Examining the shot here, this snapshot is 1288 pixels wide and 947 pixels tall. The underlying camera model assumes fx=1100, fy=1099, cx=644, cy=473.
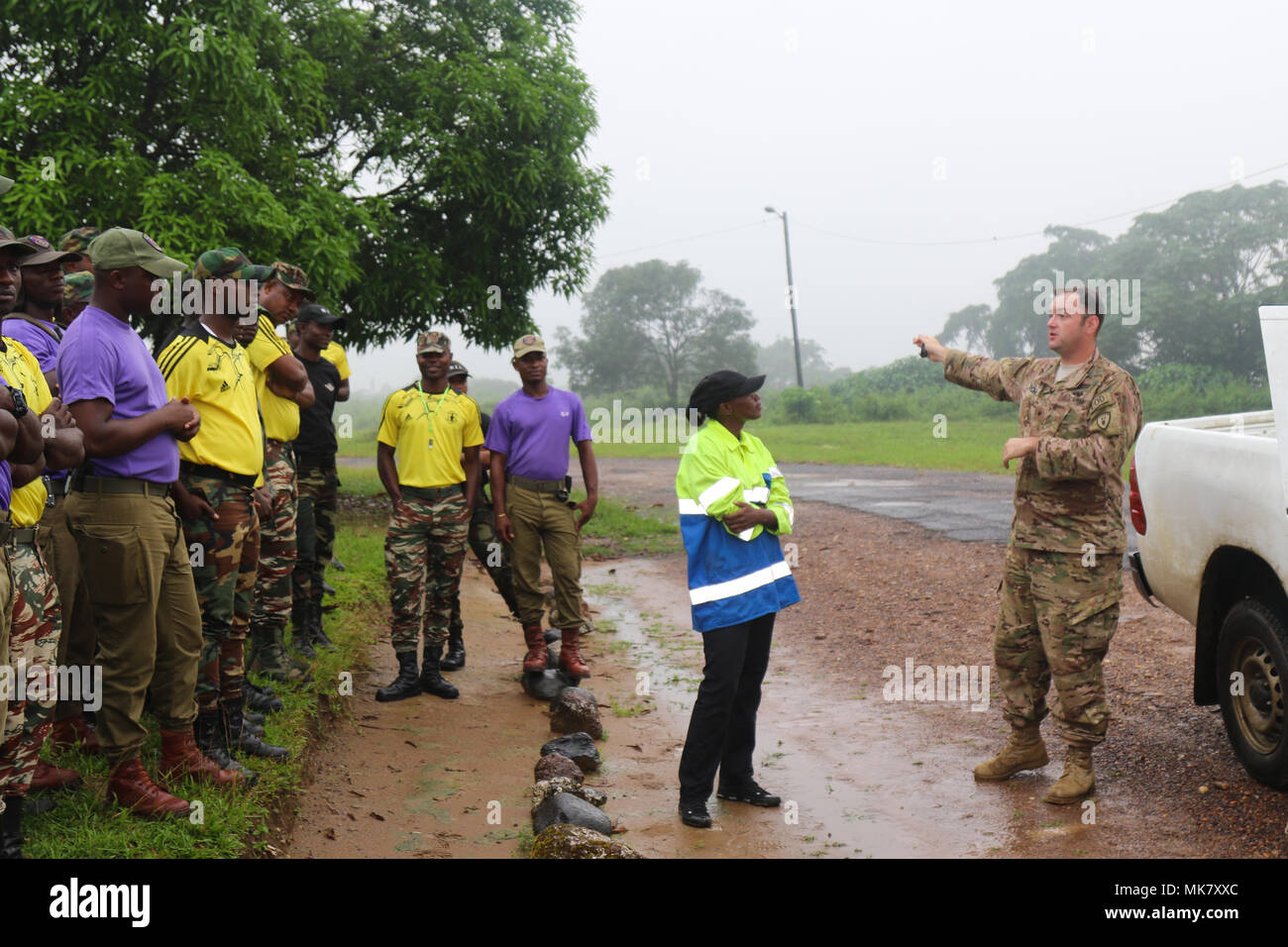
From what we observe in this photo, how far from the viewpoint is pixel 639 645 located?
852cm

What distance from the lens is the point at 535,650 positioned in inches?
278

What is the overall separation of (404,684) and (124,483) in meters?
2.92

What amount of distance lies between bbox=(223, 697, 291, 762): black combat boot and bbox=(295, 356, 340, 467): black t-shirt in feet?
9.01

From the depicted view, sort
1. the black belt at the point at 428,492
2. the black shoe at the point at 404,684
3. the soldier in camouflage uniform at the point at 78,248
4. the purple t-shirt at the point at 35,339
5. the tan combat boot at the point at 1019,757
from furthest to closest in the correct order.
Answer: the black belt at the point at 428,492, the black shoe at the point at 404,684, the soldier in camouflage uniform at the point at 78,248, the tan combat boot at the point at 1019,757, the purple t-shirt at the point at 35,339

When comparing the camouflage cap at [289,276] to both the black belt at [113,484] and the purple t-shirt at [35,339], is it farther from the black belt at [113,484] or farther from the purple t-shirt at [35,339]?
the black belt at [113,484]

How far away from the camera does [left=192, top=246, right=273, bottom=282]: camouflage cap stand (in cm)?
497

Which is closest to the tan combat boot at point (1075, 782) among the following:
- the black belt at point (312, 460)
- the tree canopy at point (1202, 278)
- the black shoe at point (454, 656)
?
the black shoe at point (454, 656)

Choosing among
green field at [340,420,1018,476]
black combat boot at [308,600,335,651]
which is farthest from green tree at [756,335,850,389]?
black combat boot at [308,600,335,651]

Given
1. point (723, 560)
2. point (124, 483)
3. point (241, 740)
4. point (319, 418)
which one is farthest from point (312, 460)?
point (723, 560)

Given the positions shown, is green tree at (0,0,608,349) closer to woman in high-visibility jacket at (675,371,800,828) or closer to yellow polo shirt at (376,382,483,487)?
yellow polo shirt at (376,382,483,487)

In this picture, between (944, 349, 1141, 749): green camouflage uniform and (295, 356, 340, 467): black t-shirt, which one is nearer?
(944, 349, 1141, 749): green camouflage uniform

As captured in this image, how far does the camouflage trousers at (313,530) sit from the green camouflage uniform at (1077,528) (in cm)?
449

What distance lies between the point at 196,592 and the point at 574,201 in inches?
507

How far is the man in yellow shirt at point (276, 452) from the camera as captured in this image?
5.90 m
